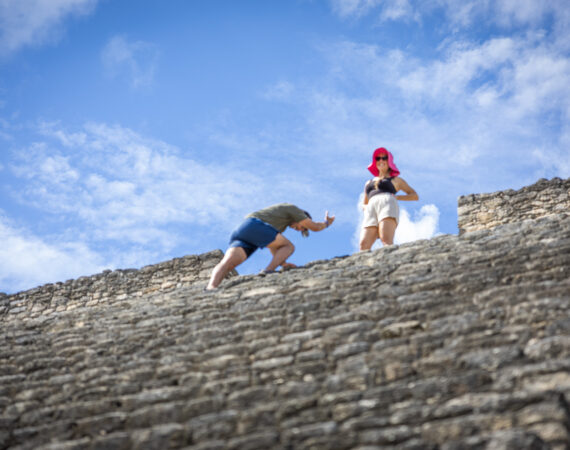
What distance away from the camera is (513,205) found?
9.63 meters

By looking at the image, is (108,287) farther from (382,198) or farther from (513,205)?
(513,205)

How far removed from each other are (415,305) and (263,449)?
5.34 feet

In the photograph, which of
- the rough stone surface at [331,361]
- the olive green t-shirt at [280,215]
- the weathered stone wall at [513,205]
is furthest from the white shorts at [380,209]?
the weathered stone wall at [513,205]

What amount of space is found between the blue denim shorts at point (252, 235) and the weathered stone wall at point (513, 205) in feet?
14.3

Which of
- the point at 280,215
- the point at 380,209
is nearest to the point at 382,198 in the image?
the point at 380,209

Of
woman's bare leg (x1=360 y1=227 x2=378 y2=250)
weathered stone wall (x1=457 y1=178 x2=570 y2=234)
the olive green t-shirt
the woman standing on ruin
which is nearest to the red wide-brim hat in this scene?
the woman standing on ruin

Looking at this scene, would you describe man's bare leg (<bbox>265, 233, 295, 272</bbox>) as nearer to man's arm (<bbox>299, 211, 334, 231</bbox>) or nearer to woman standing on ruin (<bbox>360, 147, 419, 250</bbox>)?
man's arm (<bbox>299, 211, 334, 231</bbox>)

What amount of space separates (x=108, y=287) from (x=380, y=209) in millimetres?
6140

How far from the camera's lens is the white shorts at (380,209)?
257 inches

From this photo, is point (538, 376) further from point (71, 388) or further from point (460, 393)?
point (71, 388)

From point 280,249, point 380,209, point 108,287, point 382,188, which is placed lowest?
point 280,249

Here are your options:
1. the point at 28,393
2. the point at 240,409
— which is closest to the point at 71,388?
the point at 28,393

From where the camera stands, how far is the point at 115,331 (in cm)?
501

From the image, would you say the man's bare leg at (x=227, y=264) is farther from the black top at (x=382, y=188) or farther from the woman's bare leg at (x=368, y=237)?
the black top at (x=382, y=188)
